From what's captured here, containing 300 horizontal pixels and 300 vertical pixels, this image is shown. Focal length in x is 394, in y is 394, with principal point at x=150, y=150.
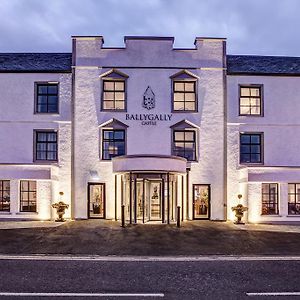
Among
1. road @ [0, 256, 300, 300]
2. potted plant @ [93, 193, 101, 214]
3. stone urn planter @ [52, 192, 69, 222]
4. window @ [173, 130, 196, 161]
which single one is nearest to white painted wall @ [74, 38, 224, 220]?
window @ [173, 130, 196, 161]

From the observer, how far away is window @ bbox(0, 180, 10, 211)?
22641mm

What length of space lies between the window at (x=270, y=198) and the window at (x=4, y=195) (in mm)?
14654

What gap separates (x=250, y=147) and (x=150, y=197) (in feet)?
23.2

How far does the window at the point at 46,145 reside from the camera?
Answer: 78.1 ft

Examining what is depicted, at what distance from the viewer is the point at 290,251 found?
13.5 m

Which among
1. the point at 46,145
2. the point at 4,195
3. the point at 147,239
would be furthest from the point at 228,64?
the point at 4,195

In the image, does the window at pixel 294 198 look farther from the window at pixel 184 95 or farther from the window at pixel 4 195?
the window at pixel 4 195

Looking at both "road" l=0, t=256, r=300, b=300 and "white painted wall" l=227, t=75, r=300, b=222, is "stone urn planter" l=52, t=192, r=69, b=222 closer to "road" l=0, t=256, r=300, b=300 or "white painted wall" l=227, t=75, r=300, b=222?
"white painted wall" l=227, t=75, r=300, b=222

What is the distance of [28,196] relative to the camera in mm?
22594

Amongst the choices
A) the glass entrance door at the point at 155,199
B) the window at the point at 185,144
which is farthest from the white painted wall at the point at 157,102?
the glass entrance door at the point at 155,199

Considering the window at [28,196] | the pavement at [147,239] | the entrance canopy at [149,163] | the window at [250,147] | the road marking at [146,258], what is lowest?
the pavement at [147,239]

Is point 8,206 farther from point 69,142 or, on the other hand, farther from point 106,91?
point 106,91

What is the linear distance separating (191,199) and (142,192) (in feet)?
11.2

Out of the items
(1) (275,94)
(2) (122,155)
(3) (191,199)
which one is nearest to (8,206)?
(2) (122,155)
